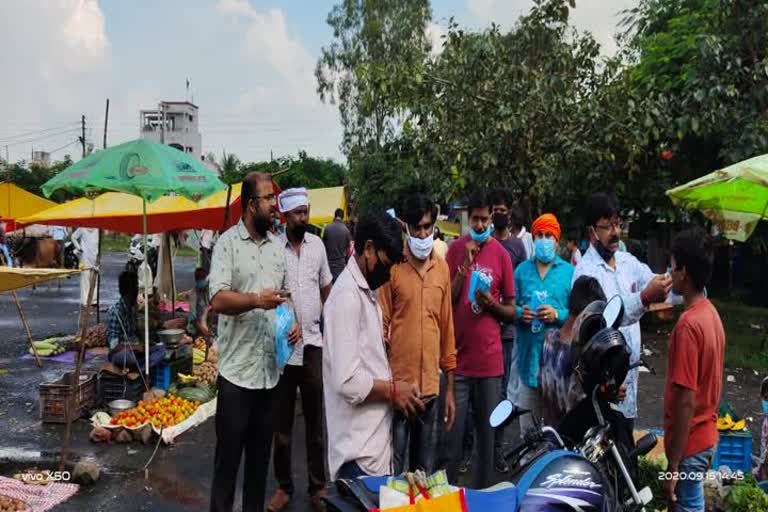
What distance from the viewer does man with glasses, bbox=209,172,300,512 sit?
3.61 meters

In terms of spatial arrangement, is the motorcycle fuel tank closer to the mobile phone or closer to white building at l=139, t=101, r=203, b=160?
the mobile phone

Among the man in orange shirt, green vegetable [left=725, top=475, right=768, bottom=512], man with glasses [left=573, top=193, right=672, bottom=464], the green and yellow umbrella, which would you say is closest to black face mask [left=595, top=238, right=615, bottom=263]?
man with glasses [left=573, top=193, right=672, bottom=464]

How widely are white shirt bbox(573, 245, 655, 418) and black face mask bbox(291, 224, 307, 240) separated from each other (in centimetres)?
185

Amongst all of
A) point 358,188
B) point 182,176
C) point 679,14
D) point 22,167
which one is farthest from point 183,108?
point 182,176

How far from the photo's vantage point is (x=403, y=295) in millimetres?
3527

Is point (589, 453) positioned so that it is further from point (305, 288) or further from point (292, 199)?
point (292, 199)

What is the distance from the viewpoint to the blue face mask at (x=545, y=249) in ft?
15.2

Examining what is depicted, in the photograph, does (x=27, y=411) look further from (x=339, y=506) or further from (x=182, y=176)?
(x=339, y=506)

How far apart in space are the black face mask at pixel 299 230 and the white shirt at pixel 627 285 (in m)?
1.85

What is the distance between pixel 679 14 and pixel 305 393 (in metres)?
13.0

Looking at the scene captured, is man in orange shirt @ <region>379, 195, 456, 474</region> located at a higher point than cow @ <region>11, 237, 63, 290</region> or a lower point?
higher

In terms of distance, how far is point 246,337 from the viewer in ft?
12.0

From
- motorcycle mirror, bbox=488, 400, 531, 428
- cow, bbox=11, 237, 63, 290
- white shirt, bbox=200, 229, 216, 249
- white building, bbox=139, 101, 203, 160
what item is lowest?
cow, bbox=11, 237, 63, 290

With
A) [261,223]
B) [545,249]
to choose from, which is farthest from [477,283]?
[261,223]
